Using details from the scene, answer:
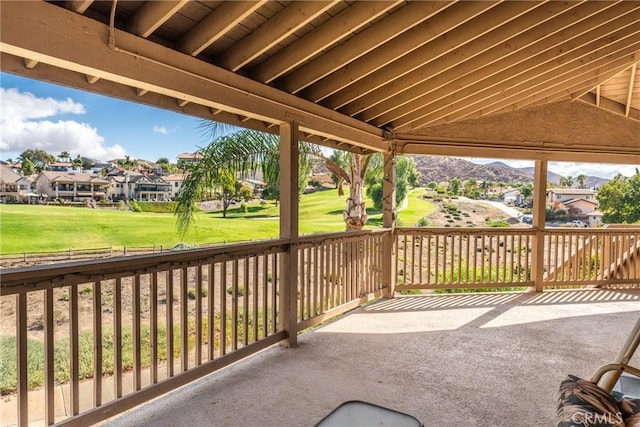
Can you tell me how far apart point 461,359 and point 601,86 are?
456 cm

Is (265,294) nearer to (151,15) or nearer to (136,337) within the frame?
(136,337)

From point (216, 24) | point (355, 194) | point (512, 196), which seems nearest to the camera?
point (216, 24)

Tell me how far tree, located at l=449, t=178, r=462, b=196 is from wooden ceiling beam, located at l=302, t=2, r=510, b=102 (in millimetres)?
7946

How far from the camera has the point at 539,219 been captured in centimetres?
556

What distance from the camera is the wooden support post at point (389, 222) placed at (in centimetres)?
520

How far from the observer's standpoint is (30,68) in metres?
1.99

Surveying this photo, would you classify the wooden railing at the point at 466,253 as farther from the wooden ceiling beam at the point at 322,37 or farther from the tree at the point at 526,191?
the tree at the point at 526,191

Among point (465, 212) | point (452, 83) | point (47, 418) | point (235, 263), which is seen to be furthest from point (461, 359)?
point (465, 212)

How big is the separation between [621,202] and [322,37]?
25.9 ft

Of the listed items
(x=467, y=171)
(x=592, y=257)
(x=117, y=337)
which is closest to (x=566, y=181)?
(x=467, y=171)

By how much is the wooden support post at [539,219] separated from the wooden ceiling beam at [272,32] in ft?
14.8

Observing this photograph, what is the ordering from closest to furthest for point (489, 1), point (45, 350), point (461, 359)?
point (45, 350) → point (489, 1) → point (461, 359)

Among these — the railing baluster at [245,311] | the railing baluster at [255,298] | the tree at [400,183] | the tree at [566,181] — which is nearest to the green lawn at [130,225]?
the tree at [400,183]

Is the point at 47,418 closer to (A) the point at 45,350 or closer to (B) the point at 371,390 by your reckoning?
(A) the point at 45,350
